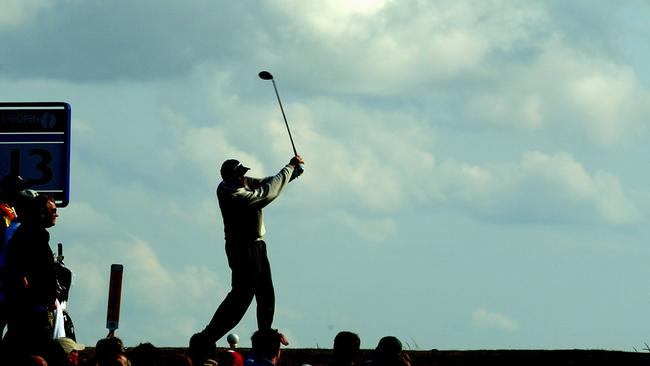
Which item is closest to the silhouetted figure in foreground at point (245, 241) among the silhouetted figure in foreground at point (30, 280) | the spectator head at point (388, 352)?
the silhouetted figure in foreground at point (30, 280)

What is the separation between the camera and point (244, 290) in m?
20.1

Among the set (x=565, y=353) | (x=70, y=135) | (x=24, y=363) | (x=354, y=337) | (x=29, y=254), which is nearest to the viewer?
(x=24, y=363)

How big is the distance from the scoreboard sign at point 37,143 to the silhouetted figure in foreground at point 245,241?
2448mm

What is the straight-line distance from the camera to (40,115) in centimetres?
2166

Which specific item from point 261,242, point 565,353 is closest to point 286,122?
point 261,242

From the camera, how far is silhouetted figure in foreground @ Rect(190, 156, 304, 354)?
19609 millimetres

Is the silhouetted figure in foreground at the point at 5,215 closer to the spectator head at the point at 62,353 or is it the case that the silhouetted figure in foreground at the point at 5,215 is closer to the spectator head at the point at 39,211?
the spectator head at the point at 39,211

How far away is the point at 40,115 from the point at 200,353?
6525mm

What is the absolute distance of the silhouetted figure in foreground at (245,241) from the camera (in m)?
19.6

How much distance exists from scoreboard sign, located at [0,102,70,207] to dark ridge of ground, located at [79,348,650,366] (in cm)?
226

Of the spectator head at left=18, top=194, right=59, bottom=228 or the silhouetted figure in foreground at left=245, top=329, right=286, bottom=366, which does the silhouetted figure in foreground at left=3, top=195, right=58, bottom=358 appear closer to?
the spectator head at left=18, top=194, right=59, bottom=228

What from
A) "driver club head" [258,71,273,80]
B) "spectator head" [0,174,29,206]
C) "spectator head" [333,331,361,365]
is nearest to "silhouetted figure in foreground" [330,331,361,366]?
"spectator head" [333,331,361,365]

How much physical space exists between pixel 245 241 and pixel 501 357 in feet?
9.33

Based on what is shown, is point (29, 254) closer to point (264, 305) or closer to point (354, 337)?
point (354, 337)
